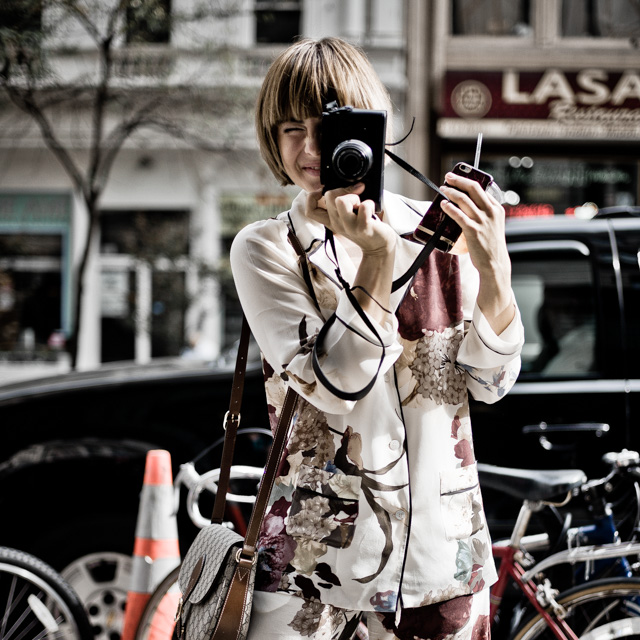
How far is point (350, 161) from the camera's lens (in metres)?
1.26

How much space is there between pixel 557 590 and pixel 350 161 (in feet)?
4.79

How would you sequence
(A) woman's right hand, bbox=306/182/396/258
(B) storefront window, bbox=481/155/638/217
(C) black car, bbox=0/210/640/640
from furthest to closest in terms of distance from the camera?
(B) storefront window, bbox=481/155/638/217, (C) black car, bbox=0/210/640/640, (A) woman's right hand, bbox=306/182/396/258

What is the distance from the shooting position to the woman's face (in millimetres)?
1402

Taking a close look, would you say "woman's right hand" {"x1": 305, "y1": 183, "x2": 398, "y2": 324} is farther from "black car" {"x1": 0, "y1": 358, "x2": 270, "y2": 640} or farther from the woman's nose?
"black car" {"x1": 0, "y1": 358, "x2": 270, "y2": 640}

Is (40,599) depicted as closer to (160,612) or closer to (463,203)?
(160,612)

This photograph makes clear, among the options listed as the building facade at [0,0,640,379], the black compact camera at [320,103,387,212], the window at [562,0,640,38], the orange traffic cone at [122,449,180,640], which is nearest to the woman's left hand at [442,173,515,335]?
the black compact camera at [320,103,387,212]

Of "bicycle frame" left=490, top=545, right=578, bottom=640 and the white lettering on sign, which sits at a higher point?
the white lettering on sign

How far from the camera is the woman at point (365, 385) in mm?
1268

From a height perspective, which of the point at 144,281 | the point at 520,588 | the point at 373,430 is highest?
the point at 144,281

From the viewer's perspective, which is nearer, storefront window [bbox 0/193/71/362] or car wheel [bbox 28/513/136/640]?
car wheel [bbox 28/513/136/640]


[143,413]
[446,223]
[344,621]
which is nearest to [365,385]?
[446,223]

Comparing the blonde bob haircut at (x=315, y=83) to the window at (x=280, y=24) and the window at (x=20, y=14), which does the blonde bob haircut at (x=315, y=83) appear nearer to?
the window at (x=20, y=14)

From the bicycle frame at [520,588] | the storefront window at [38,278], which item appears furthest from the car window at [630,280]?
the storefront window at [38,278]

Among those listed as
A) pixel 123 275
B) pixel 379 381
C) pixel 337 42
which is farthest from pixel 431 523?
pixel 123 275
